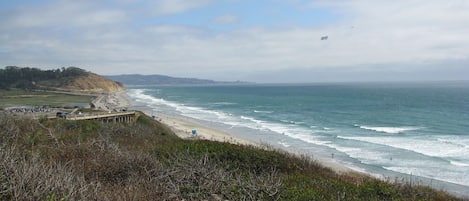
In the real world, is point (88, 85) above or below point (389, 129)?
above

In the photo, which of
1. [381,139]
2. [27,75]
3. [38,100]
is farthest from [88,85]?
[381,139]

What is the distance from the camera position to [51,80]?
137125 mm

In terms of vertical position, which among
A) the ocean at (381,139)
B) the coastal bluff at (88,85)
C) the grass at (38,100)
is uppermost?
the coastal bluff at (88,85)

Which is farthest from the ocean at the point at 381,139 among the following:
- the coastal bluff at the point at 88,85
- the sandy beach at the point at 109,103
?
the coastal bluff at the point at 88,85

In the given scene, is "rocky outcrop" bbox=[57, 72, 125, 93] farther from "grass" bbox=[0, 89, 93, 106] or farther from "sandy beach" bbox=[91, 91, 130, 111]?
"sandy beach" bbox=[91, 91, 130, 111]

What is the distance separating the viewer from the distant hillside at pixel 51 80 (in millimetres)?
127188

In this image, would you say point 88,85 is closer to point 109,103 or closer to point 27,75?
point 27,75

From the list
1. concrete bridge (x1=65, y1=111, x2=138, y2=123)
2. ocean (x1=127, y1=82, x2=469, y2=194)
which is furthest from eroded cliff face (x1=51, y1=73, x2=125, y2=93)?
concrete bridge (x1=65, y1=111, x2=138, y2=123)

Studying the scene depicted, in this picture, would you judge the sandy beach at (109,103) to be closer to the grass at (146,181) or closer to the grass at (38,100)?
the grass at (38,100)

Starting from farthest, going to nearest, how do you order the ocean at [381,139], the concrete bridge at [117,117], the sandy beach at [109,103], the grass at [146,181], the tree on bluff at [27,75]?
the tree on bluff at [27,75], the sandy beach at [109,103], the concrete bridge at [117,117], the ocean at [381,139], the grass at [146,181]

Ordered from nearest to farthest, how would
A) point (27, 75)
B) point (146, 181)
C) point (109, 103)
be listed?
point (146, 181), point (109, 103), point (27, 75)

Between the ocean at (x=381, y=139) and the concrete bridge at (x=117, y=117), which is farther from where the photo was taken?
the concrete bridge at (x=117, y=117)

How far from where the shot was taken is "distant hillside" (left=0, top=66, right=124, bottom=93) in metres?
127

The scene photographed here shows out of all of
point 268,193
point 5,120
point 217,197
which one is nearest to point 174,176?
point 217,197
